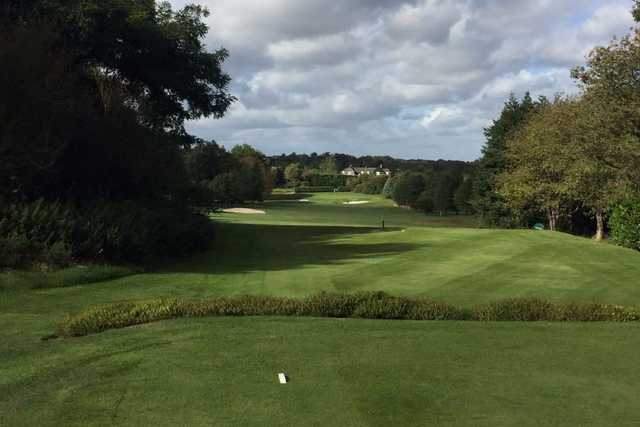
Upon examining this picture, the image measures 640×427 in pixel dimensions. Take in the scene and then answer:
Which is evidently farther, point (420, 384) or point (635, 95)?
point (635, 95)

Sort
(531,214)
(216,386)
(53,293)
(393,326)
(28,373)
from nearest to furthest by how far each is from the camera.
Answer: (216,386) < (28,373) < (393,326) < (53,293) < (531,214)

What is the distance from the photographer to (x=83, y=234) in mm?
15188

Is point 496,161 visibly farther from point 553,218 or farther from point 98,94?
point 98,94

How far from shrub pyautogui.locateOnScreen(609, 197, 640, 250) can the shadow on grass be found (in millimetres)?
10345

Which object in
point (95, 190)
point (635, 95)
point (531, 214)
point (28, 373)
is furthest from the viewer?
point (531, 214)

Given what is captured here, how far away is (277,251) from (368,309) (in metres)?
10.9

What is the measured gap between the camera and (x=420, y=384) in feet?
21.2

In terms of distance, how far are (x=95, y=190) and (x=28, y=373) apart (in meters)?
13.4

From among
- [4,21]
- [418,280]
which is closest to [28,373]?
[418,280]

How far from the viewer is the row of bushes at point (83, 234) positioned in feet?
45.7

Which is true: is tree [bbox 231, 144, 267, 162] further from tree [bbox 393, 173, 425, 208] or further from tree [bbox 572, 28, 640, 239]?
tree [bbox 572, 28, 640, 239]

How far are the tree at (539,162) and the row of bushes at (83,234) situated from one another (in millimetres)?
26472

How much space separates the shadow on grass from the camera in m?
17.0

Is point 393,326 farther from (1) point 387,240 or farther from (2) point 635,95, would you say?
(2) point 635,95
